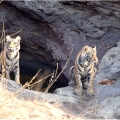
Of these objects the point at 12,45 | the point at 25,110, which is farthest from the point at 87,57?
the point at 25,110

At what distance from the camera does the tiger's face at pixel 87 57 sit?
7684mm

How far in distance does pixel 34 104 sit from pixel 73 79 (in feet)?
7.93

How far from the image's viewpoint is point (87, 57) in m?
7.74

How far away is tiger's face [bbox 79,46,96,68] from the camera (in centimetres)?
768

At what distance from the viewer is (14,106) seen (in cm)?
553

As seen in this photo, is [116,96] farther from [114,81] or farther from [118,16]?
[118,16]

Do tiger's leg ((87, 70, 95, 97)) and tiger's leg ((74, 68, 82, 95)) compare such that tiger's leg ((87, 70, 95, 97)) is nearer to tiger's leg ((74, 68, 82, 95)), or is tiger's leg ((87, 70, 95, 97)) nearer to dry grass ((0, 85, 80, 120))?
tiger's leg ((74, 68, 82, 95))

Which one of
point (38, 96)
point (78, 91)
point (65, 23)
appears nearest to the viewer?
point (38, 96)

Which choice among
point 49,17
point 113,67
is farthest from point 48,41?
point 113,67

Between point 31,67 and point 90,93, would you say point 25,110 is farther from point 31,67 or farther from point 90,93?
point 31,67

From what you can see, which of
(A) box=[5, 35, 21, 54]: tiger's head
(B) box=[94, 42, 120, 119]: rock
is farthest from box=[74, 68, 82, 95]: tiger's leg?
(A) box=[5, 35, 21, 54]: tiger's head

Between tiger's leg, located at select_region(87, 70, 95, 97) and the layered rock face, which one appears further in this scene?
the layered rock face

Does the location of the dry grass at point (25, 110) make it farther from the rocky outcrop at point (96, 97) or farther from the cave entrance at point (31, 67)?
the cave entrance at point (31, 67)

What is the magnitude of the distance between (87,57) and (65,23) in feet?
11.8
